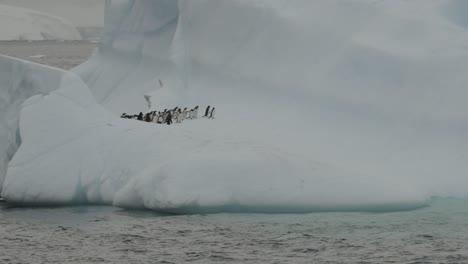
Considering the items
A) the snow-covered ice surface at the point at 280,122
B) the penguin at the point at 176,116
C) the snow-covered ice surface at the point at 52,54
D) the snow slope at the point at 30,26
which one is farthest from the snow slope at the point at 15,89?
the snow slope at the point at 30,26

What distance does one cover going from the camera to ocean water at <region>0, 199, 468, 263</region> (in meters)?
13.9

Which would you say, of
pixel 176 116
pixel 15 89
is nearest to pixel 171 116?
pixel 176 116

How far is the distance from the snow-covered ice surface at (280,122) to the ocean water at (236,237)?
1.67 feet

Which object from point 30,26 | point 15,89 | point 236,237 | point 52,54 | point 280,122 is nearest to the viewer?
point 236,237

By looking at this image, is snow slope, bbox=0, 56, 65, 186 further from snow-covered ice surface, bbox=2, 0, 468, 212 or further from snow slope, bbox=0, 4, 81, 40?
snow slope, bbox=0, 4, 81, 40

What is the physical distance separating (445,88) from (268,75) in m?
4.43

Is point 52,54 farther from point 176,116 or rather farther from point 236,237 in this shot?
point 236,237

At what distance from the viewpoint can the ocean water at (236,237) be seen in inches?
548

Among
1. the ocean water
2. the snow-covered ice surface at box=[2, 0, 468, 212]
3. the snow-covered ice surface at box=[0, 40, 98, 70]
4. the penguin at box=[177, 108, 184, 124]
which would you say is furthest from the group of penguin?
the snow-covered ice surface at box=[0, 40, 98, 70]

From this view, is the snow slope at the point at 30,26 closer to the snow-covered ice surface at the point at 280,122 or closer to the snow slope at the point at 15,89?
the snow-covered ice surface at the point at 280,122

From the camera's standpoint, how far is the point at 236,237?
14.9 metres

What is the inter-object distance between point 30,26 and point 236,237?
4129 inches

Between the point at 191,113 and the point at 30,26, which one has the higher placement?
the point at 30,26

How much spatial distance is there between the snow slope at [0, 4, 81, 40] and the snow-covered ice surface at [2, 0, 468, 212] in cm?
9102
